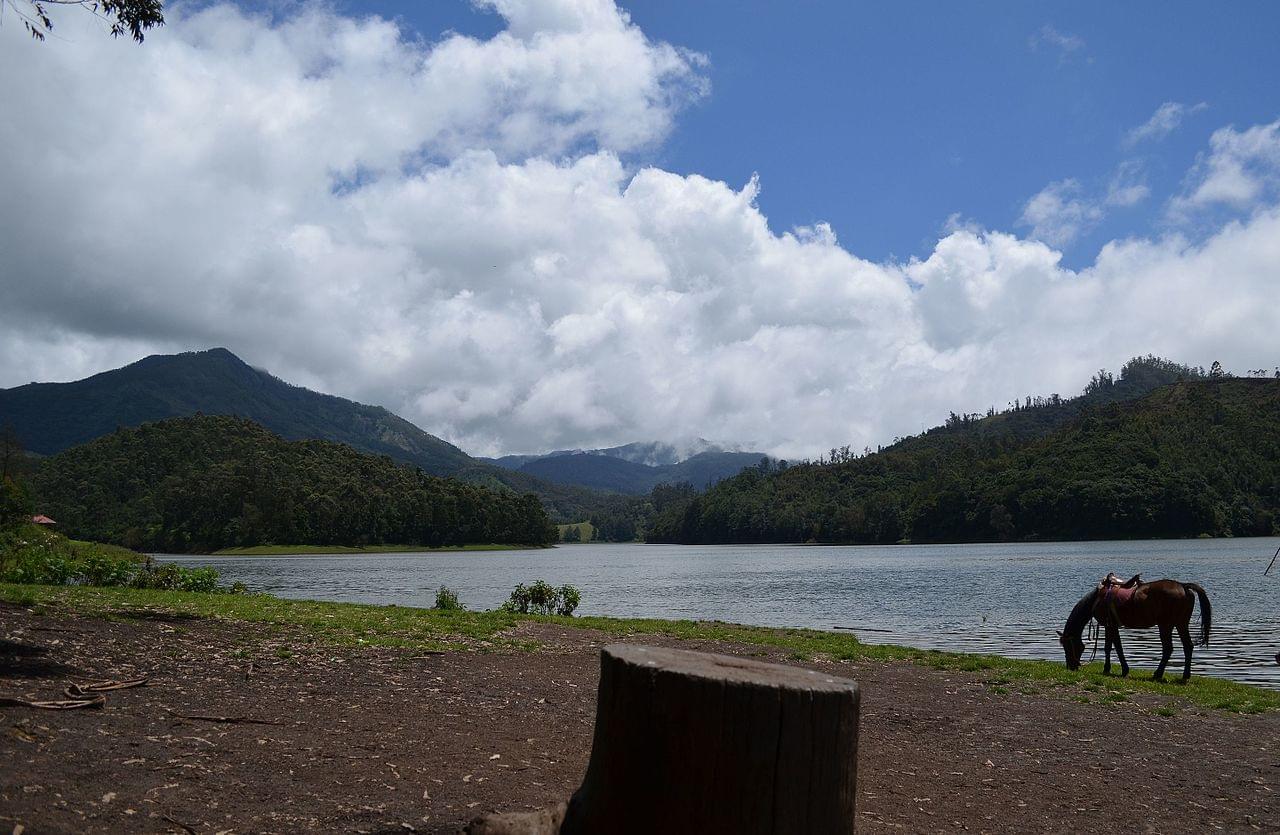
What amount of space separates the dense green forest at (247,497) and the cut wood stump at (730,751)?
148 meters

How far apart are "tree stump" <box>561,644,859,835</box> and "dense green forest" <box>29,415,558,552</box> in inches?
5813

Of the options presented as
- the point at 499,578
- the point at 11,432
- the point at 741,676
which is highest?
the point at 11,432

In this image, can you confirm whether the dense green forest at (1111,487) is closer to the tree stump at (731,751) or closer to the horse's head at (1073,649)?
the horse's head at (1073,649)

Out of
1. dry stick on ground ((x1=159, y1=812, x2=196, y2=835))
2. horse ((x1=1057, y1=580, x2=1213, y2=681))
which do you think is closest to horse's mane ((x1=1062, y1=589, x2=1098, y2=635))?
horse ((x1=1057, y1=580, x2=1213, y2=681))

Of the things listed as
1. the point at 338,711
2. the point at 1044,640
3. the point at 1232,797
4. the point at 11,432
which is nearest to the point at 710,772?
the point at 338,711

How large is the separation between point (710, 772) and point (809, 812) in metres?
0.48

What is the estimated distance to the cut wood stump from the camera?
3729 mm

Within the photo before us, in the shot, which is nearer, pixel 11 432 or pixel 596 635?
pixel 596 635

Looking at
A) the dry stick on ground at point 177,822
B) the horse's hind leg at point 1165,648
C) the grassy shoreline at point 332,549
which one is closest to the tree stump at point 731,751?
the dry stick on ground at point 177,822

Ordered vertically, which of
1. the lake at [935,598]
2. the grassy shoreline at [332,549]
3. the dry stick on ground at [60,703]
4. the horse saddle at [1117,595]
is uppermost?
the horse saddle at [1117,595]

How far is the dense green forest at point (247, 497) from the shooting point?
142 m

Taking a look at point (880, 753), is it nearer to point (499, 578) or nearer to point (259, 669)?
point (259, 669)

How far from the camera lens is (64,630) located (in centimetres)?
1259

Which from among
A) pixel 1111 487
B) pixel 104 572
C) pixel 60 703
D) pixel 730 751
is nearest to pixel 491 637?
pixel 60 703
